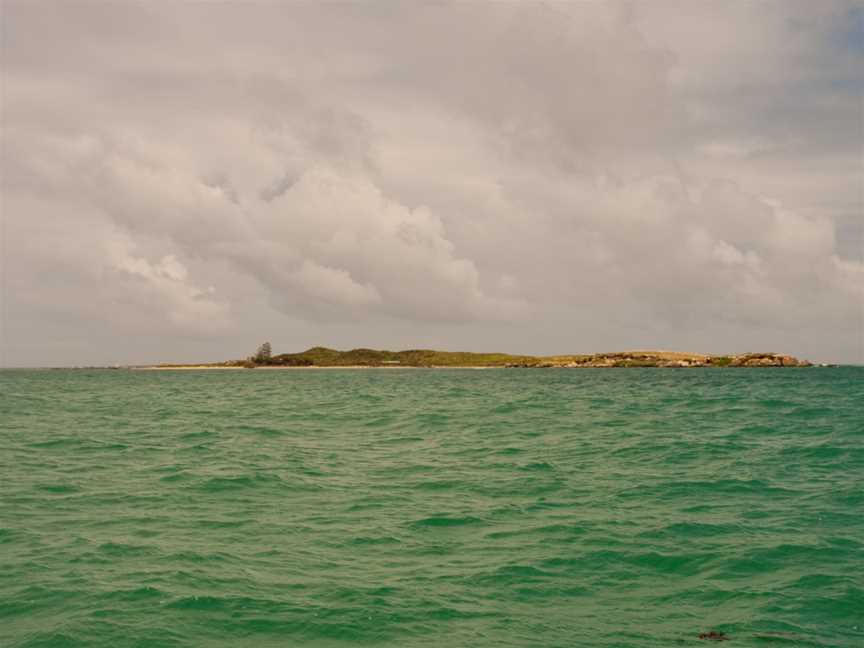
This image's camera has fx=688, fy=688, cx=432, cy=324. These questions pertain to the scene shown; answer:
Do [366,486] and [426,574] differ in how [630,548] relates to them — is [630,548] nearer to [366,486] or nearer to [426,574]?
[426,574]

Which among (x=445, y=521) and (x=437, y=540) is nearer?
(x=437, y=540)

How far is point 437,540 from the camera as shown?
1895 cm

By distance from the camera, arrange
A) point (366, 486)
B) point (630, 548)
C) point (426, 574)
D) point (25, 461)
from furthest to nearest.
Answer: point (25, 461) → point (366, 486) → point (630, 548) → point (426, 574)

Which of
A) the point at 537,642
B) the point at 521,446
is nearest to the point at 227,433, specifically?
the point at 521,446

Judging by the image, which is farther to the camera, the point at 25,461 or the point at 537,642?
the point at 25,461

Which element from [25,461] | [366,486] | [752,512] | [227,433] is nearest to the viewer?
[752,512]

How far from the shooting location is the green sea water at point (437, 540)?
13227mm

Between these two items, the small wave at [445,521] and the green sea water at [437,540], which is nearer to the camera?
the green sea water at [437,540]

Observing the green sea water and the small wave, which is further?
the small wave

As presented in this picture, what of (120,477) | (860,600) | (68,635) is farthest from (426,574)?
(120,477)

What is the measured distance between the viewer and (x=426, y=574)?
16.1 m

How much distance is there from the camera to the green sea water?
1323cm

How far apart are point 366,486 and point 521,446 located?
469 inches

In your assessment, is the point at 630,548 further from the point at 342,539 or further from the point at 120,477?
the point at 120,477
